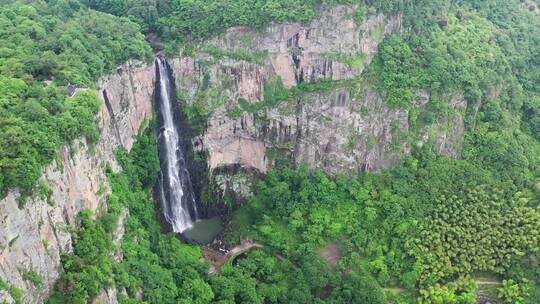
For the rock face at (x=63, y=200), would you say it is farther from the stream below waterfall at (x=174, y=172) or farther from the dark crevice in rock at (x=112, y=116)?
the stream below waterfall at (x=174, y=172)

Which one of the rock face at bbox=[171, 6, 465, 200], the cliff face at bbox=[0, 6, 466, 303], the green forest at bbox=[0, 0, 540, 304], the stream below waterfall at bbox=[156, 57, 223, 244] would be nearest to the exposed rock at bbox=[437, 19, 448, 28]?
the green forest at bbox=[0, 0, 540, 304]

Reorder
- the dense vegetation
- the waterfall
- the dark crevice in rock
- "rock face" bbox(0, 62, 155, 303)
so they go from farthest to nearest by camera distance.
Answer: the waterfall → the dark crevice in rock → the dense vegetation → "rock face" bbox(0, 62, 155, 303)

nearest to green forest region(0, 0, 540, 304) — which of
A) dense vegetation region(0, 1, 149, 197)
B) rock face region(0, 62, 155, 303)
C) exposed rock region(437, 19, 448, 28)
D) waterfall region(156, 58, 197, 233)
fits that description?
dense vegetation region(0, 1, 149, 197)

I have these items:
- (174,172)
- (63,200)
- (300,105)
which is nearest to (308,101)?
(300,105)

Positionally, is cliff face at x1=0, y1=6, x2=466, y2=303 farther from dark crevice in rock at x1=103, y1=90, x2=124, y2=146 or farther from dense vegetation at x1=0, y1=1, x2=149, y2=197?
dense vegetation at x1=0, y1=1, x2=149, y2=197

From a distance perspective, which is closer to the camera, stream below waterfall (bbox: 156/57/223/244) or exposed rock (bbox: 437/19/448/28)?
stream below waterfall (bbox: 156/57/223/244)

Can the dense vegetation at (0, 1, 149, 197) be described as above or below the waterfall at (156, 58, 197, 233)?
above

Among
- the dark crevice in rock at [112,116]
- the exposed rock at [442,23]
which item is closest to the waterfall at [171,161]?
the dark crevice in rock at [112,116]

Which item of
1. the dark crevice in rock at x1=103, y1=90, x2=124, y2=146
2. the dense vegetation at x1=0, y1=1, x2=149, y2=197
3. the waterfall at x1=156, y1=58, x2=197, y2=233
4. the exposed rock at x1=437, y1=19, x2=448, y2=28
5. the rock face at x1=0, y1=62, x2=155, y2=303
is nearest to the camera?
the rock face at x1=0, y1=62, x2=155, y2=303

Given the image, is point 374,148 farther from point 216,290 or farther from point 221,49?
point 216,290
